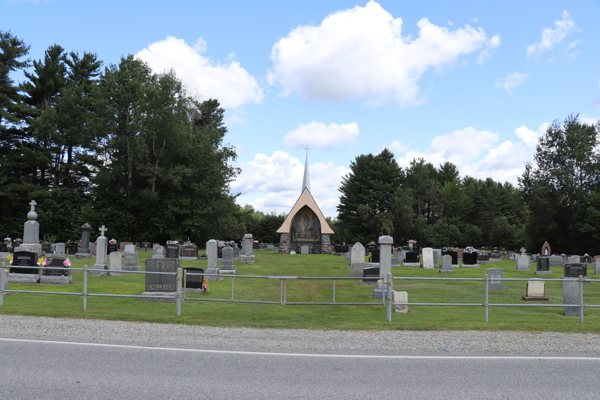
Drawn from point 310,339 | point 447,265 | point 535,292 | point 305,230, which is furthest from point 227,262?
point 305,230

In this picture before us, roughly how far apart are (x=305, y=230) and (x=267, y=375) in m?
45.5

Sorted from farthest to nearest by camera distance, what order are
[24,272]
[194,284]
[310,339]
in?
1. [24,272]
2. [194,284]
3. [310,339]

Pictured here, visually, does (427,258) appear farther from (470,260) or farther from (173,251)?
(173,251)

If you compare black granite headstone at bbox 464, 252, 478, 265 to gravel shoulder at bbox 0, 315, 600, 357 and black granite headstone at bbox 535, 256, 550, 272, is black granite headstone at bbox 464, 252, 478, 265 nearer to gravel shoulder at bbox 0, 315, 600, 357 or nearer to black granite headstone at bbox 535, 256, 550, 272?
black granite headstone at bbox 535, 256, 550, 272

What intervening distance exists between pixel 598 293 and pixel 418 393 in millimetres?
16435

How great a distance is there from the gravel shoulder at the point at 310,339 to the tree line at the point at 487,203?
47.7 metres

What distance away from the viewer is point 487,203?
244 feet

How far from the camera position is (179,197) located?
47.9 m

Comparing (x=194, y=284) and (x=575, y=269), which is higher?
(x=575, y=269)

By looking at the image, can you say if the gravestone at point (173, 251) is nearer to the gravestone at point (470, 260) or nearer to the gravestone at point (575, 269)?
the gravestone at point (470, 260)

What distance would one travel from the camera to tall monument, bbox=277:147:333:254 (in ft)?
167

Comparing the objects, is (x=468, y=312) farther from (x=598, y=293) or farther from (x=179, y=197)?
(x=179, y=197)

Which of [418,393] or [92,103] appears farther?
[92,103]

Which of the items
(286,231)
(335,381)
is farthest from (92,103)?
(335,381)
